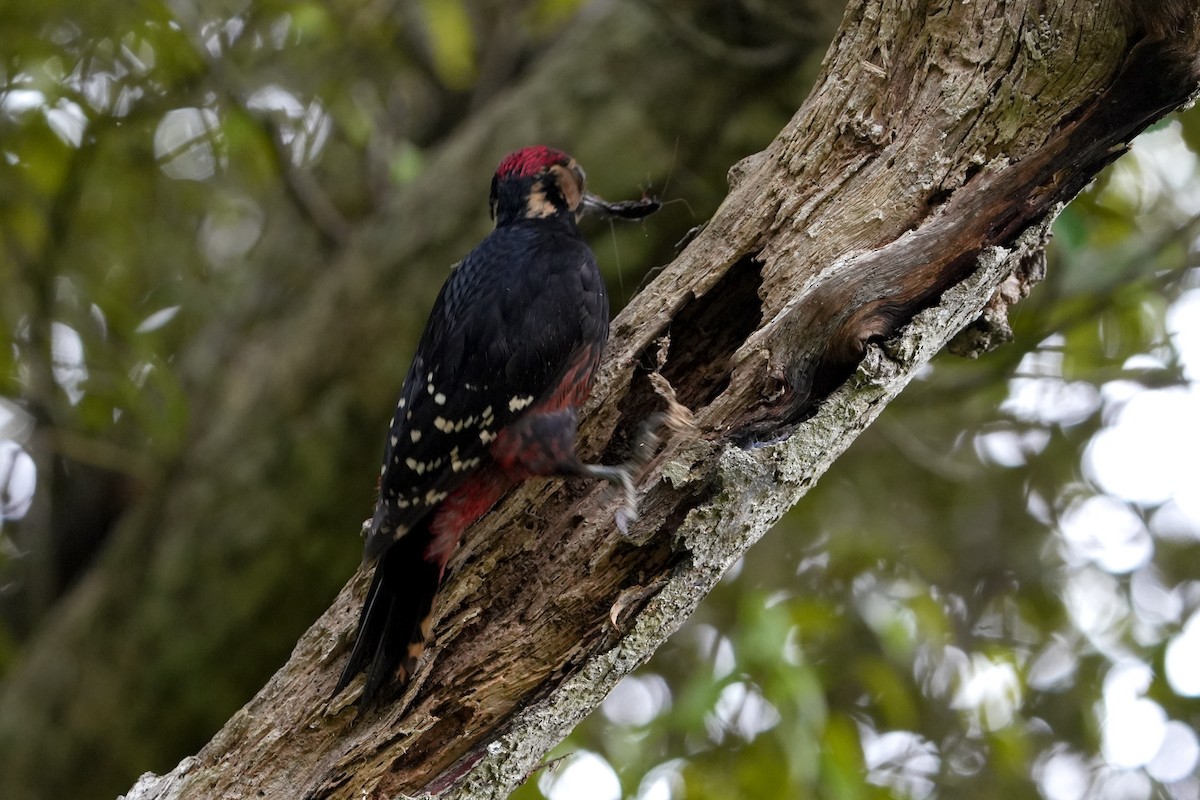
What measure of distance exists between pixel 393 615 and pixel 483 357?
0.67 metres

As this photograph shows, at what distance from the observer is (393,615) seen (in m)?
2.09

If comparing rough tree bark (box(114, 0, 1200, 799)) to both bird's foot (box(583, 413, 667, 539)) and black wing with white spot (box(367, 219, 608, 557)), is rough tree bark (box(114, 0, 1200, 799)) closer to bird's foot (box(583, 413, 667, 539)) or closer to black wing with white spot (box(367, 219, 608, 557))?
bird's foot (box(583, 413, 667, 539))

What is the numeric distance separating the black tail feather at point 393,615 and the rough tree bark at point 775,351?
0.14ft

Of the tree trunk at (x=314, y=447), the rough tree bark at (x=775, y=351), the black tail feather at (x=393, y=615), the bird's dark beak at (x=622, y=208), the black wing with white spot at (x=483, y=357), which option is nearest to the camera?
the rough tree bark at (x=775, y=351)

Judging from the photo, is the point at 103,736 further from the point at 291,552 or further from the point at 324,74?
→ the point at 324,74

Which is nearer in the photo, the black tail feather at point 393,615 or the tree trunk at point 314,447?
the black tail feather at point 393,615

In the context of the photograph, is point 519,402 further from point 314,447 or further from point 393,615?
point 314,447

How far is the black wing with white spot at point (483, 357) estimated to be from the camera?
2.36 m

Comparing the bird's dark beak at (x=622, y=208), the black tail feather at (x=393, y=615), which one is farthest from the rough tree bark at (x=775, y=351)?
the bird's dark beak at (x=622, y=208)

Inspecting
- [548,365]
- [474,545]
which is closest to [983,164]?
[548,365]

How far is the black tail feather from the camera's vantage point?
6.72 feet

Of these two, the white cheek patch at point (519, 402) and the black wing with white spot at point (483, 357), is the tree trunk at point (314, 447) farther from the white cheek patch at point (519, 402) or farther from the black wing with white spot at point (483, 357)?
the white cheek patch at point (519, 402)

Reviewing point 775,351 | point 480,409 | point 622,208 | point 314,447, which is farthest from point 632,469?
point 314,447

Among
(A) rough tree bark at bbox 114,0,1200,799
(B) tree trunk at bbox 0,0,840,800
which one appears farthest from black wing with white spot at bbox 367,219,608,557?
(B) tree trunk at bbox 0,0,840,800
